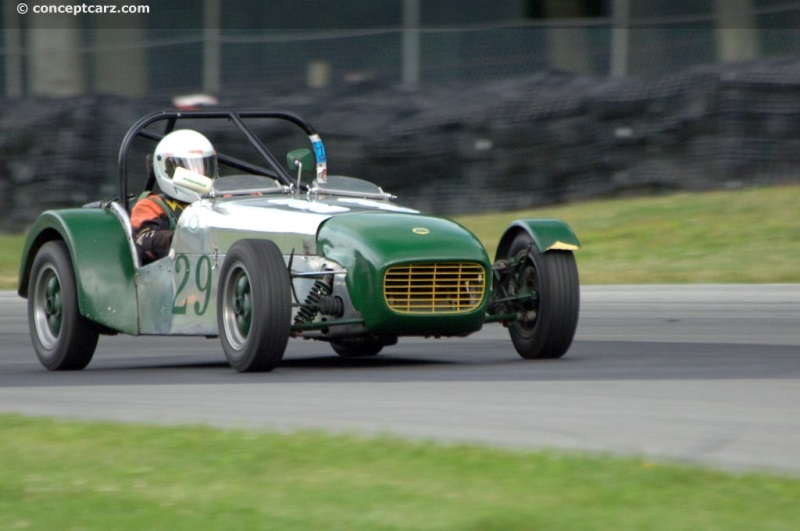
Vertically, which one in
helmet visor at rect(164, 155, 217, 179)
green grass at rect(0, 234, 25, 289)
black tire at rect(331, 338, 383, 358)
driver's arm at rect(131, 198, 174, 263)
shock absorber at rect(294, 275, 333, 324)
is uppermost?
helmet visor at rect(164, 155, 217, 179)

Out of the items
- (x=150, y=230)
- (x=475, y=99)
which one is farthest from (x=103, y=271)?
(x=475, y=99)

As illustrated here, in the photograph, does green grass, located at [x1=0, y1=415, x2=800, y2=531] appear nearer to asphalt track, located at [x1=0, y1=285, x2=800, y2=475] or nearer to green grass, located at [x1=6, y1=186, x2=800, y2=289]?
asphalt track, located at [x1=0, y1=285, x2=800, y2=475]

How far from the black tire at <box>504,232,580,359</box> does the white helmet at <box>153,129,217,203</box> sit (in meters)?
2.03

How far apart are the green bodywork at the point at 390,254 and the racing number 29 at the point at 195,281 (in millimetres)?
797

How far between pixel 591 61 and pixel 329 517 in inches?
566

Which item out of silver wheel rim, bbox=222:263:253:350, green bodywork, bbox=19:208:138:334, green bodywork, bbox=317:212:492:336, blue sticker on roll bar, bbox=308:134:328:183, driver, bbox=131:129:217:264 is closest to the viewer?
green bodywork, bbox=317:212:492:336

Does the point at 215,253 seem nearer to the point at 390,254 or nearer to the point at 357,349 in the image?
the point at 390,254

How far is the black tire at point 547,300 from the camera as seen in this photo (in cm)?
884

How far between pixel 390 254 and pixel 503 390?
4.03 feet

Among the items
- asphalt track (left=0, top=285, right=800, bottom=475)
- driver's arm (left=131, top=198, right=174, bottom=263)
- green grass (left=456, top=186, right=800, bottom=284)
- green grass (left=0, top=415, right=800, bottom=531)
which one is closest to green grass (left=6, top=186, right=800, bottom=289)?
green grass (left=456, top=186, right=800, bottom=284)

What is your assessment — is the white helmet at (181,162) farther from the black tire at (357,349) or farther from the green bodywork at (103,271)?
the black tire at (357,349)

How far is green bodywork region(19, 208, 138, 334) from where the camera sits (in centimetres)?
950

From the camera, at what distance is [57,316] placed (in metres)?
9.83

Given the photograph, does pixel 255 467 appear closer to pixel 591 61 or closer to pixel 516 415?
pixel 516 415
